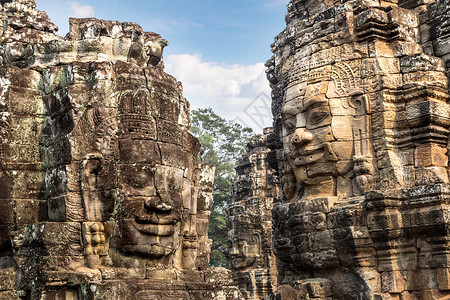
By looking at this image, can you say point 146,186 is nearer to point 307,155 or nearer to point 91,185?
point 91,185

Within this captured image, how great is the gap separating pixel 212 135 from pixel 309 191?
1077 inches

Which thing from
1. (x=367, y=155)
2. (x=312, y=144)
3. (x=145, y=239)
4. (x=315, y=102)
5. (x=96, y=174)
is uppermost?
(x=315, y=102)

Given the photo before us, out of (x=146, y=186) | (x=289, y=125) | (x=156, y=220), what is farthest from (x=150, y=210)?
(x=289, y=125)

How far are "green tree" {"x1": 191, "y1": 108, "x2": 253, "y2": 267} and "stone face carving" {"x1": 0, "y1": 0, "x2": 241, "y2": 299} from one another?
24.4 meters

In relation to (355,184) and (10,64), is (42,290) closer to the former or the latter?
(10,64)

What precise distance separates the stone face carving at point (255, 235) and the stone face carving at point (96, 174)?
12221 millimetres

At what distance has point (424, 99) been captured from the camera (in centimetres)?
973

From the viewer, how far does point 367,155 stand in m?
9.81

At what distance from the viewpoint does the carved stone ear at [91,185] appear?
20.5ft

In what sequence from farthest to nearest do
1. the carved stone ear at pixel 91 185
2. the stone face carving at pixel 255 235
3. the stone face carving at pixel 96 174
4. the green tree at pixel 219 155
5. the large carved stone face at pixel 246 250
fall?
1. the green tree at pixel 219 155
2. the large carved stone face at pixel 246 250
3. the stone face carving at pixel 255 235
4. the carved stone ear at pixel 91 185
5. the stone face carving at pixel 96 174

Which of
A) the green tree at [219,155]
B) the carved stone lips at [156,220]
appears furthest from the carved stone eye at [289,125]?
the green tree at [219,155]

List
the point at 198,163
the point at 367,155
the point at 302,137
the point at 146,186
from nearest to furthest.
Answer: the point at 146,186
the point at 198,163
the point at 367,155
the point at 302,137

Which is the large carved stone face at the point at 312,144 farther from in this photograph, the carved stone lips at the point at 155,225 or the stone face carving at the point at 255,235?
the stone face carving at the point at 255,235

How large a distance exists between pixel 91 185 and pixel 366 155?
503 centimetres
